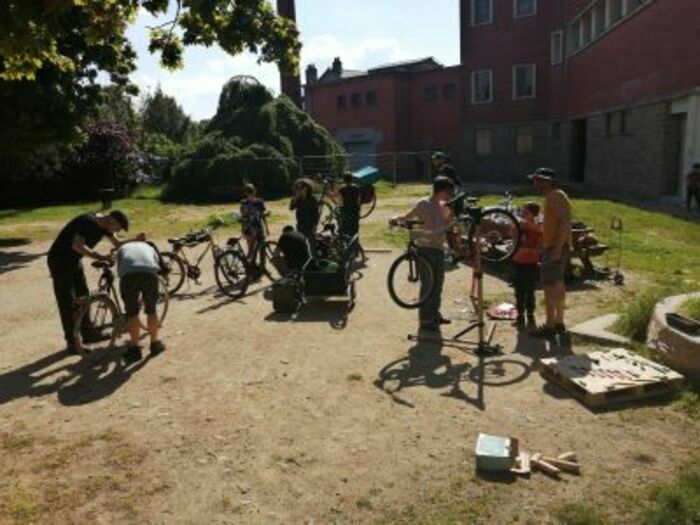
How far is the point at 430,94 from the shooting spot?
4747 cm

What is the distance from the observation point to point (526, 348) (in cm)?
834

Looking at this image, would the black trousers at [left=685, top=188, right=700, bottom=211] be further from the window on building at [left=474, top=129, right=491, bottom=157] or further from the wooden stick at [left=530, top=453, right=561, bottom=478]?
the window on building at [left=474, top=129, right=491, bottom=157]

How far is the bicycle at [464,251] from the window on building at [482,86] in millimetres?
31843

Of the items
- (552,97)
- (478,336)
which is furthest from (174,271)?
(552,97)

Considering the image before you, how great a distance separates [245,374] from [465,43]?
3695 cm

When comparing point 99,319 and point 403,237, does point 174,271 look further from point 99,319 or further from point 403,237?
point 403,237

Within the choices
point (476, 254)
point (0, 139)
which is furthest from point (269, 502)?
point (0, 139)

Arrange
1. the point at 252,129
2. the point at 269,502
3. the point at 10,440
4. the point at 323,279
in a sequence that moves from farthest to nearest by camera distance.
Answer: the point at 252,129, the point at 323,279, the point at 10,440, the point at 269,502

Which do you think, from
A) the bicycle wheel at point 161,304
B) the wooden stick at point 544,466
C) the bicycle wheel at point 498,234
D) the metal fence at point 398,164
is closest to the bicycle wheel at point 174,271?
the bicycle wheel at point 161,304

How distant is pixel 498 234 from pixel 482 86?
32939 mm

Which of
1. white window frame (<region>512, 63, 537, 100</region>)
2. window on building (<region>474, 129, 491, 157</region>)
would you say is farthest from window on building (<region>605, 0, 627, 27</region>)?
window on building (<region>474, 129, 491, 157</region>)

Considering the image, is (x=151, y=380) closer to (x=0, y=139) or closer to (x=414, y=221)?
(x=414, y=221)

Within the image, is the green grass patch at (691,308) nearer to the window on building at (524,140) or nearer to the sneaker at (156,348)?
the sneaker at (156,348)

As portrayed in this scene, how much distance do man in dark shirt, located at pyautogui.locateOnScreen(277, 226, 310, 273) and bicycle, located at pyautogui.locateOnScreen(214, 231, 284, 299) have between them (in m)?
0.66
